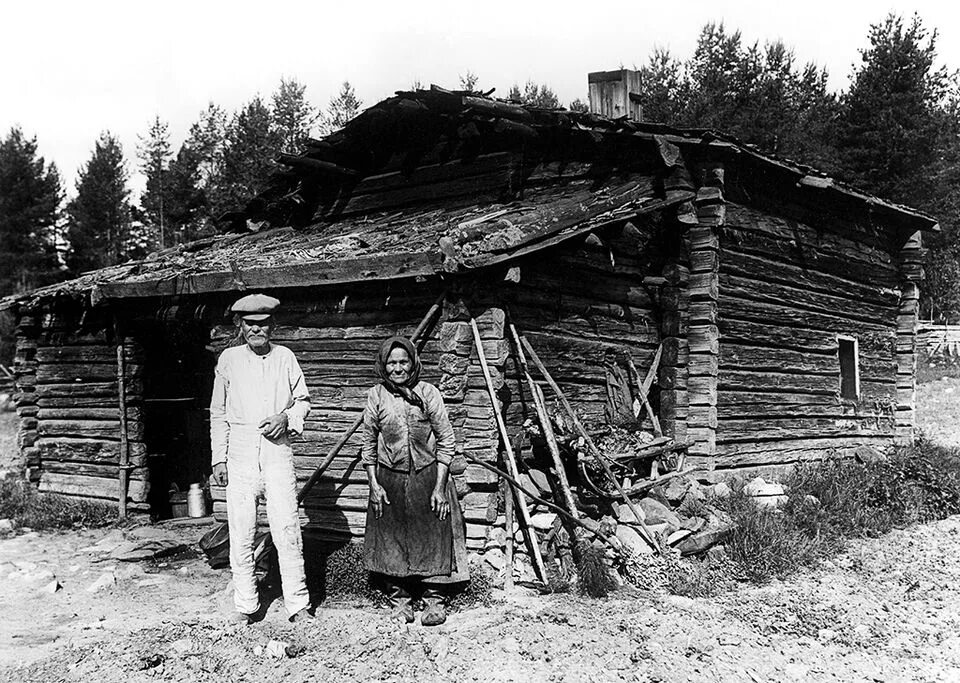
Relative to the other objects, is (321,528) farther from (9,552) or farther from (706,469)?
(706,469)

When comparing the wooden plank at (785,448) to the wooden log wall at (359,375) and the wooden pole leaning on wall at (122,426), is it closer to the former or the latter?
the wooden log wall at (359,375)

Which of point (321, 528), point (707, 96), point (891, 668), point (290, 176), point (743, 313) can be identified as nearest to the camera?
point (891, 668)

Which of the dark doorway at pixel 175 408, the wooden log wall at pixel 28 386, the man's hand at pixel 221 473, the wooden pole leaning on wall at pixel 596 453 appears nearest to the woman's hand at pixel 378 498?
the man's hand at pixel 221 473

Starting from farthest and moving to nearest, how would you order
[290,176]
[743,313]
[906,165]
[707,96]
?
[707,96], [906,165], [290,176], [743,313]

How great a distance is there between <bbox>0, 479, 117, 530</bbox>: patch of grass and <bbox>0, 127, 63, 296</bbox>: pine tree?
2999 cm

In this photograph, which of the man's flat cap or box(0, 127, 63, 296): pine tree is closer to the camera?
the man's flat cap

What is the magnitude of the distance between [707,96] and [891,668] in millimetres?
34453

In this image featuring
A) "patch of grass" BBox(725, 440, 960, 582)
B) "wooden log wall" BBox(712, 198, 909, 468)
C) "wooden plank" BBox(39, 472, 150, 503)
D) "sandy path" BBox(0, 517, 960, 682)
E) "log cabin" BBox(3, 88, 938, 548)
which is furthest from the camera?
"wooden plank" BBox(39, 472, 150, 503)

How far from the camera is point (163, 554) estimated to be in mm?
8508

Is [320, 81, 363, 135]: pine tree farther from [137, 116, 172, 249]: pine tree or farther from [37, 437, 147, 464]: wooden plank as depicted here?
[37, 437, 147, 464]: wooden plank

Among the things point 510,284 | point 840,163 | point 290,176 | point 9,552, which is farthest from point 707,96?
point 9,552

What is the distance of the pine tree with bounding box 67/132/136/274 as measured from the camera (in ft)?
131

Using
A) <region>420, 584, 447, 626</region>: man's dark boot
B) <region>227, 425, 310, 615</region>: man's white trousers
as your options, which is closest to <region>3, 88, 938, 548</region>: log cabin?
<region>420, 584, 447, 626</region>: man's dark boot

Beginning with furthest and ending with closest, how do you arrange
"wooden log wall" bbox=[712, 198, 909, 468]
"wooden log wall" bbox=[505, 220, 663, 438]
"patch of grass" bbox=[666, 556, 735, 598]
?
1. "wooden log wall" bbox=[712, 198, 909, 468]
2. "wooden log wall" bbox=[505, 220, 663, 438]
3. "patch of grass" bbox=[666, 556, 735, 598]
